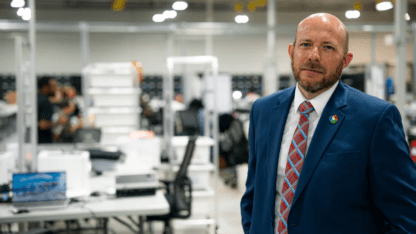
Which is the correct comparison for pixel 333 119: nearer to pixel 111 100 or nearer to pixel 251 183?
pixel 251 183

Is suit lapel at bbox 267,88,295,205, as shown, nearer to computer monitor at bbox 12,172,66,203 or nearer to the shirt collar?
the shirt collar

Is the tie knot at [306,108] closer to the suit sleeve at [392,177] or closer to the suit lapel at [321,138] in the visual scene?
the suit lapel at [321,138]

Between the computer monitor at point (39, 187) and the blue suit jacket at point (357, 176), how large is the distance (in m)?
1.99

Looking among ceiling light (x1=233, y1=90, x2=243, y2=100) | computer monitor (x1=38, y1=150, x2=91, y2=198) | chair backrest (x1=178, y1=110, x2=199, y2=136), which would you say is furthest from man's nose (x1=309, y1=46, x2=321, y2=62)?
ceiling light (x1=233, y1=90, x2=243, y2=100)

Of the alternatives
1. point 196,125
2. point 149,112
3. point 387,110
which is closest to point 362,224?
point 387,110

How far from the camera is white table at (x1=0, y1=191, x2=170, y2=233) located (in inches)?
105

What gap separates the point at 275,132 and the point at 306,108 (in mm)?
124

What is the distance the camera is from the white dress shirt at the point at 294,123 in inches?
49.5

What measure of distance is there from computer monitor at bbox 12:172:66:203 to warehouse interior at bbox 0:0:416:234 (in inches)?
1.5

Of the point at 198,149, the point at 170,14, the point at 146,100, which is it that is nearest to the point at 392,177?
the point at 198,149

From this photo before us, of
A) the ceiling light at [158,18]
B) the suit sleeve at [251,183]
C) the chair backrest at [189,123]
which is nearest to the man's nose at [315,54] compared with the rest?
the suit sleeve at [251,183]

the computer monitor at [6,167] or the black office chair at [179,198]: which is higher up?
the computer monitor at [6,167]

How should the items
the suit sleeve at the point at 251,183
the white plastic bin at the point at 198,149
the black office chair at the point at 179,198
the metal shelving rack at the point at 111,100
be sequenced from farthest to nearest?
1. the metal shelving rack at the point at 111,100
2. the white plastic bin at the point at 198,149
3. the black office chair at the point at 179,198
4. the suit sleeve at the point at 251,183

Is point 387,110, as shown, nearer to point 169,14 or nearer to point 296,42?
point 296,42
